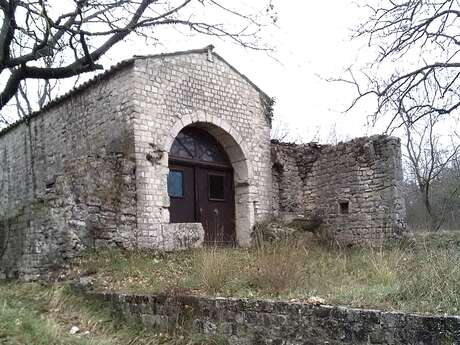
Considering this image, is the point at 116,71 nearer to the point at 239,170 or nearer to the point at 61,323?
the point at 239,170

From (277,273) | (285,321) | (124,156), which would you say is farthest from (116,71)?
(285,321)

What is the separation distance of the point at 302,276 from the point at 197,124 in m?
7.02

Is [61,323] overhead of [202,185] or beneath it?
beneath

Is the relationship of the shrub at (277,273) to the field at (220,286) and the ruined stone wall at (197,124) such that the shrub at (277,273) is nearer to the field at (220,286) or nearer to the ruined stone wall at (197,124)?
the field at (220,286)

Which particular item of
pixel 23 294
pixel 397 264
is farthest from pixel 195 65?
pixel 397 264

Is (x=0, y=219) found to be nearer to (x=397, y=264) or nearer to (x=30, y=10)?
(x=30, y=10)

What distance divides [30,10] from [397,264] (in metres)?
6.19

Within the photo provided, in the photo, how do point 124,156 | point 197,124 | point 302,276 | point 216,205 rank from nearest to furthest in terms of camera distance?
point 302,276
point 124,156
point 197,124
point 216,205

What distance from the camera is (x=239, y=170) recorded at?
13.6 meters

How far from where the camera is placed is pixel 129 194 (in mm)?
10703

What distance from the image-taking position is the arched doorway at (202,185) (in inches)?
492

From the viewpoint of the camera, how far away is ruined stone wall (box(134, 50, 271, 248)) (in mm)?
11055

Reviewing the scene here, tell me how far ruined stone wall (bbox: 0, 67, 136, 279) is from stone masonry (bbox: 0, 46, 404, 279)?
2cm

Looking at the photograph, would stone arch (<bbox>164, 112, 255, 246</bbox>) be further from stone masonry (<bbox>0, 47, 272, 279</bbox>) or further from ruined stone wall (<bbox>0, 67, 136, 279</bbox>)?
ruined stone wall (<bbox>0, 67, 136, 279</bbox>)
